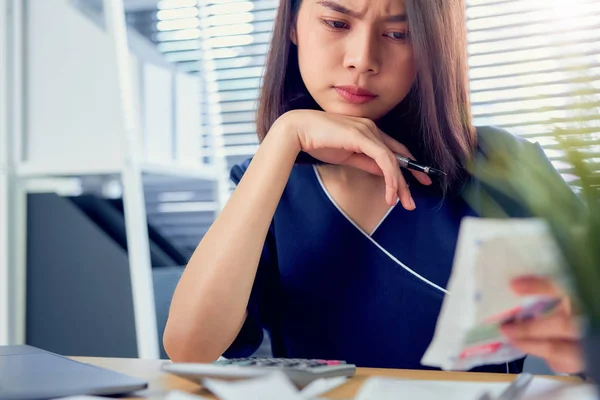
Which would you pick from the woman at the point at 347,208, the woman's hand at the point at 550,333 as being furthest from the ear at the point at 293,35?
the woman's hand at the point at 550,333

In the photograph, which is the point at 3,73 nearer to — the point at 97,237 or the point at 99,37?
the point at 99,37

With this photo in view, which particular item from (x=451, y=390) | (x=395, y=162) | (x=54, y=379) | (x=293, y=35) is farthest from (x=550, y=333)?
(x=293, y=35)

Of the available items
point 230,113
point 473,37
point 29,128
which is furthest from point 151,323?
point 473,37

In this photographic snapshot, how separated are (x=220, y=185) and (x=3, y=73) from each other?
2.27ft

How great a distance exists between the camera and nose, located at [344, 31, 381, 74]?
36.7 inches

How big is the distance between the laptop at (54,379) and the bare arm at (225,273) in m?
0.18

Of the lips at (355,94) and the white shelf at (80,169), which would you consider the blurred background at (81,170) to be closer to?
the white shelf at (80,169)

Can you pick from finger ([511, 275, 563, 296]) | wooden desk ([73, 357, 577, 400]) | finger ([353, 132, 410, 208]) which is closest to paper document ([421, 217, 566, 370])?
finger ([511, 275, 563, 296])

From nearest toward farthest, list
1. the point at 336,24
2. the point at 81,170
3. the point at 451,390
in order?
1. the point at 451,390
2. the point at 336,24
3. the point at 81,170

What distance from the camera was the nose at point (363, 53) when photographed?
932mm

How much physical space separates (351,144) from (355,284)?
22 centimetres

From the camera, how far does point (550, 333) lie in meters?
0.40

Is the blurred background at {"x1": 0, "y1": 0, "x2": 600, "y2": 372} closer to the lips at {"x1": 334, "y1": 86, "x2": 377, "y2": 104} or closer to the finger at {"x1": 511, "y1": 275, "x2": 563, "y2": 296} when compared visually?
the lips at {"x1": 334, "y1": 86, "x2": 377, "y2": 104}

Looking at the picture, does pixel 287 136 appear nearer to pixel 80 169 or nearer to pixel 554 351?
pixel 554 351
